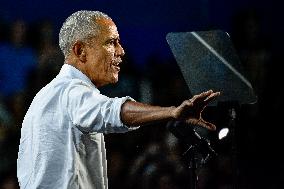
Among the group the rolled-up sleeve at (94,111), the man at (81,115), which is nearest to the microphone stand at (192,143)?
the man at (81,115)

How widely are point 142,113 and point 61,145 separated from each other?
1.12 feet

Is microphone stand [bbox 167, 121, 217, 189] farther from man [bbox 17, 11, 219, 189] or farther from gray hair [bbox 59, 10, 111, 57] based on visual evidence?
gray hair [bbox 59, 10, 111, 57]

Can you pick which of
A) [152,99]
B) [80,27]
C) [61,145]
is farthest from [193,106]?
[152,99]

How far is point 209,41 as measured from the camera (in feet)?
7.55

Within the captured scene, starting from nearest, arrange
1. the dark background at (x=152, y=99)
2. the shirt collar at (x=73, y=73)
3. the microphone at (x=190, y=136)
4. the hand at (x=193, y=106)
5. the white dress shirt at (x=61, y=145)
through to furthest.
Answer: the hand at (x=193, y=106) → the white dress shirt at (x=61, y=145) → the shirt collar at (x=73, y=73) → the microphone at (x=190, y=136) → the dark background at (x=152, y=99)

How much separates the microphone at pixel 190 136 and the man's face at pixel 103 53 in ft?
1.98

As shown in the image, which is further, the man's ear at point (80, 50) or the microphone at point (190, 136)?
the microphone at point (190, 136)

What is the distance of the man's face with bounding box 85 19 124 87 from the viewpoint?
168 centimetres

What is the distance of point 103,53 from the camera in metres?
1.71

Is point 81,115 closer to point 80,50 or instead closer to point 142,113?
point 142,113

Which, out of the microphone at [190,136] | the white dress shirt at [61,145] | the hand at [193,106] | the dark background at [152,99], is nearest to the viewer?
the hand at [193,106]

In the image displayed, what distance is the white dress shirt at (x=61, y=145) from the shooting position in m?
1.54

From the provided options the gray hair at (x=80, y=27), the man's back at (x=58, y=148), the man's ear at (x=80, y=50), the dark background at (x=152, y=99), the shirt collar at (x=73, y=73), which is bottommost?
the dark background at (x=152, y=99)

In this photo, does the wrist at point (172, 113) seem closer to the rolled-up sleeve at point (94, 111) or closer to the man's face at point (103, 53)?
the rolled-up sleeve at point (94, 111)
